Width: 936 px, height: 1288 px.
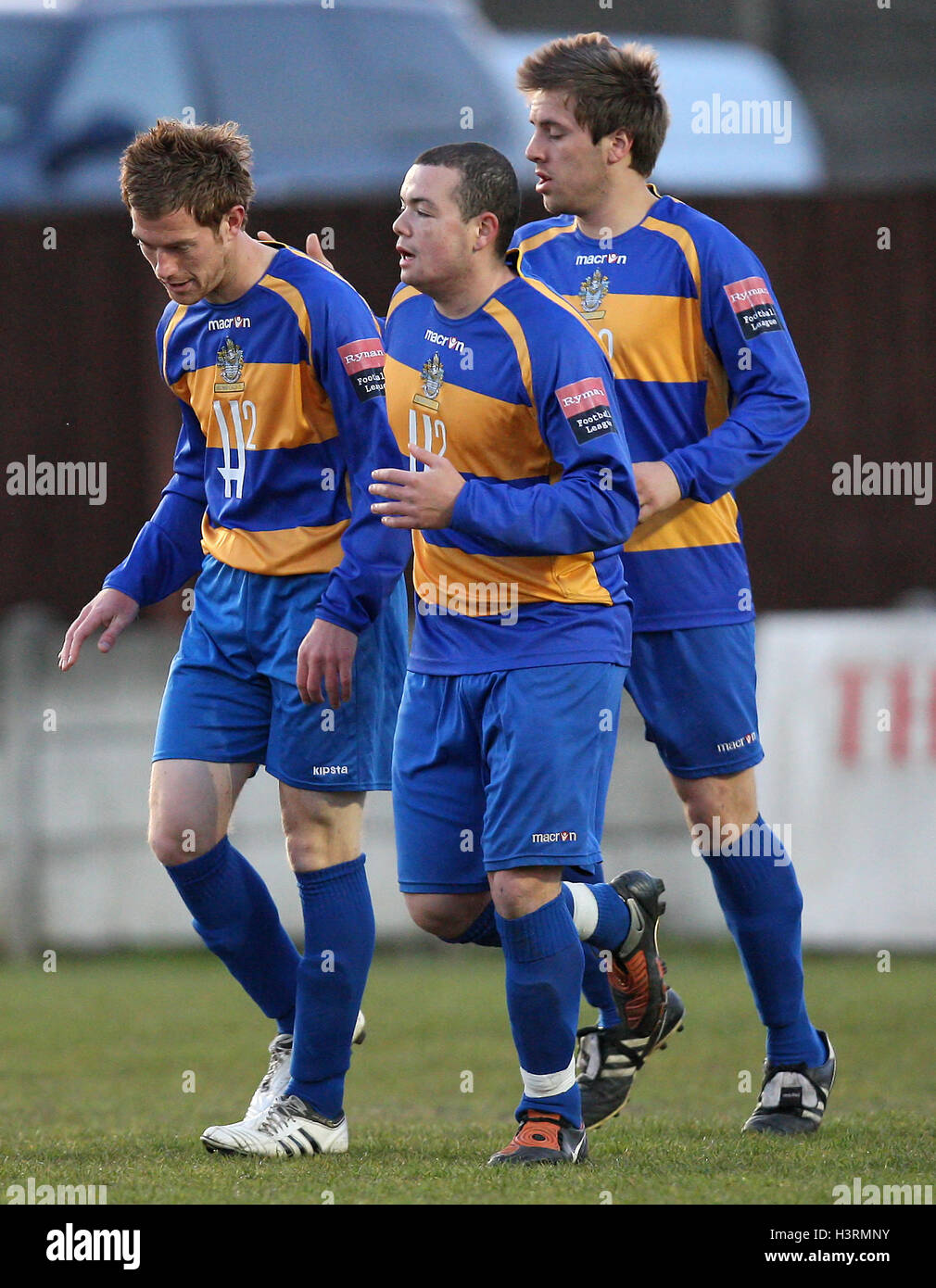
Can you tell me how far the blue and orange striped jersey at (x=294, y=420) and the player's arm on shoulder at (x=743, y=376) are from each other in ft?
2.52

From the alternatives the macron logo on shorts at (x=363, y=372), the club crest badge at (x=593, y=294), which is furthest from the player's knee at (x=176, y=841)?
the club crest badge at (x=593, y=294)

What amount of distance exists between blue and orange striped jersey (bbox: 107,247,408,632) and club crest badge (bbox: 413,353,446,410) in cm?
15

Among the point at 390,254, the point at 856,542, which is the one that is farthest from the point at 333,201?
the point at 856,542

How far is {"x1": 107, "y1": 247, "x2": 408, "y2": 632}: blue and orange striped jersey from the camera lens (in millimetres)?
4820

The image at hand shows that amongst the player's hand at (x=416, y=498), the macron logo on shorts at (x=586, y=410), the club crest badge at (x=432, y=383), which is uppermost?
the club crest badge at (x=432, y=383)

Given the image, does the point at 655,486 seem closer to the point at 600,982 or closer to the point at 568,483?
the point at 568,483

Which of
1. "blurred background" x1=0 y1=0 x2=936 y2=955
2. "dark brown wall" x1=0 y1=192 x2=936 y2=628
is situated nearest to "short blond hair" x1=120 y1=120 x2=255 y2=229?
"blurred background" x1=0 y1=0 x2=936 y2=955

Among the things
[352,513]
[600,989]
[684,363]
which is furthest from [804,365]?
[352,513]

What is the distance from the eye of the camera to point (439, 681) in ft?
15.5

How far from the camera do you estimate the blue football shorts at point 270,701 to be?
16.1 feet

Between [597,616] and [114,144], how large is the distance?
7.36m

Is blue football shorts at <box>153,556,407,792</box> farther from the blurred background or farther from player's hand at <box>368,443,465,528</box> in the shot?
the blurred background

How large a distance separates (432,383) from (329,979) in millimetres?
1437

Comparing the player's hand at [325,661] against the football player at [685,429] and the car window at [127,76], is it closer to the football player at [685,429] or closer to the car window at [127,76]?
the football player at [685,429]
